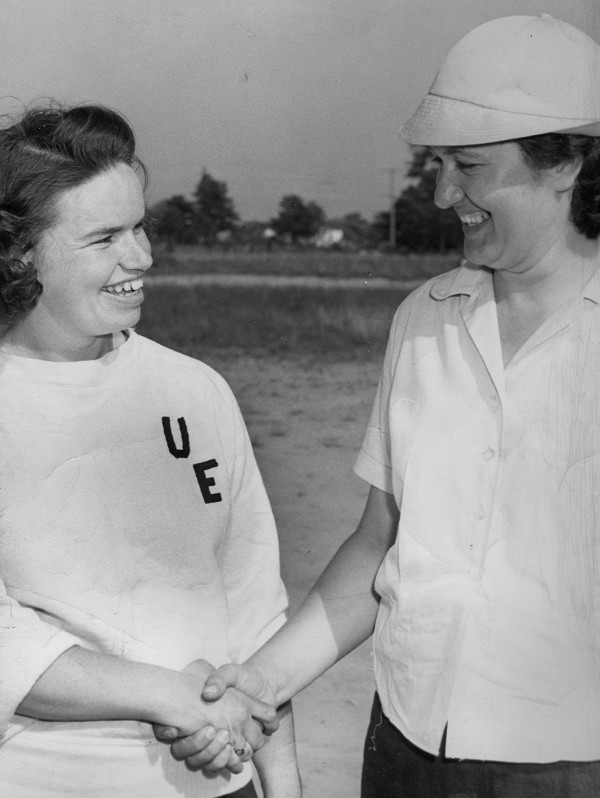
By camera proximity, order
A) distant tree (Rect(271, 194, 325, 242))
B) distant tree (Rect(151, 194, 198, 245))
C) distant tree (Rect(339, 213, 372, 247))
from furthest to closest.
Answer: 1. distant tree (Rect(339, 213, 372, 247))
2. distant tree (Rect(271, 194, 325, 242))
3. distant tree (Rect(151, 194, 198, 245))

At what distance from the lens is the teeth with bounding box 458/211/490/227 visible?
1467mm

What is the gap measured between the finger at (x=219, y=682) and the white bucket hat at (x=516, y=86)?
945 mm

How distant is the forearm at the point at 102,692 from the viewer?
1.50 m

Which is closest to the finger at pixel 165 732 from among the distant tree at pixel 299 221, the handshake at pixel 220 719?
the handshake at pixel 220 719

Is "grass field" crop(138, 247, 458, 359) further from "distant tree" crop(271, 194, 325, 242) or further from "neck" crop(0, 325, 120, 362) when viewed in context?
"neck" crop(0, 325, 120, 362)

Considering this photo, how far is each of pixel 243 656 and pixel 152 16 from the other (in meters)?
1.22

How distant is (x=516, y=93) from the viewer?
1.41 meters

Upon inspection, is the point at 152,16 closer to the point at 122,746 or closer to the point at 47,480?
the point at 47,480

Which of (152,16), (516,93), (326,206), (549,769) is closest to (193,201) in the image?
(326,206)

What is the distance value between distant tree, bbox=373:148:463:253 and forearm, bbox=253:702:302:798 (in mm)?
1506

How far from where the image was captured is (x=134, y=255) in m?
1.57

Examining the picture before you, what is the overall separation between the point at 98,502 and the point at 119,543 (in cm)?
8

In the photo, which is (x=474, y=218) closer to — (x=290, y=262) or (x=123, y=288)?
(x=123, y=288)

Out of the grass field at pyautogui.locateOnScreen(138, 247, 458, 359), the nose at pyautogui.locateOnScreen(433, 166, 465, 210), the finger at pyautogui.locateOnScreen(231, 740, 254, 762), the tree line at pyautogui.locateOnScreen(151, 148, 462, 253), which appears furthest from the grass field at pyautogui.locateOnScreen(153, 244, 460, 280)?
the finger at pyautogui.locateOnScreen(231, 740, 254, 762)
